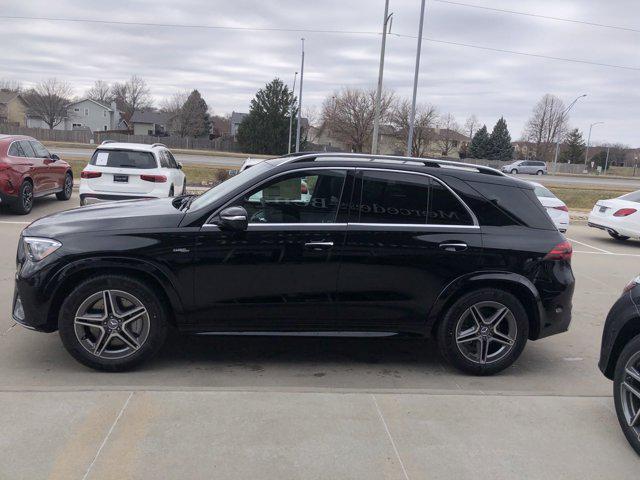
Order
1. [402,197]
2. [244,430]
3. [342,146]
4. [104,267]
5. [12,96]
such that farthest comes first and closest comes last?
1. [12,96]
2. [342,146]
3. [402,197]
4. [104,267]
5. [244,430]

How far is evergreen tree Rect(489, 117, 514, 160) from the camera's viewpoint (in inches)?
3164

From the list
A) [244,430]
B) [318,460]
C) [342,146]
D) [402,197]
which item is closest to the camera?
[318,460]

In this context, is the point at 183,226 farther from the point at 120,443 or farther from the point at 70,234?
the point at 120,443

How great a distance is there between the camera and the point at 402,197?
4.80m

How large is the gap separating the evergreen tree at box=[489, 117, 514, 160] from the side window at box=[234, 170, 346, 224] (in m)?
79.6

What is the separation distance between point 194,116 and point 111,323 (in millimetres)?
82550

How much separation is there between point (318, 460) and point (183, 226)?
2.08 metres

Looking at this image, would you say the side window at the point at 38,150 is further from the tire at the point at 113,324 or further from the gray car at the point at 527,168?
the gray car at the point at 527,168

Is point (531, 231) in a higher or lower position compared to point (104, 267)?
higher

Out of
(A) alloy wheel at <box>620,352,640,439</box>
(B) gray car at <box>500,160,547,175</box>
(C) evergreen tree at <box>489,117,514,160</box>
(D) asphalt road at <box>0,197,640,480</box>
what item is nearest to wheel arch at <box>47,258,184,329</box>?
(D) asphalt road at <box>0,197,640,480</box>

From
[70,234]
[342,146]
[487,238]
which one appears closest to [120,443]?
[70,234]

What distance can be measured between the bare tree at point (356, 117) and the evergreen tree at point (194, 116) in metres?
27.5

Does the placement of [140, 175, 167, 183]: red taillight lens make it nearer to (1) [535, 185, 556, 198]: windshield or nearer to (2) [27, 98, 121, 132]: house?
(1) [535, 185, 556, 198]: windshield

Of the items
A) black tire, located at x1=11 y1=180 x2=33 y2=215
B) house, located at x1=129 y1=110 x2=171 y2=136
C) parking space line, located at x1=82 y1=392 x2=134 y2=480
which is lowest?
parking space line, located at x1=82 y1=392 x2=134 y2=480
